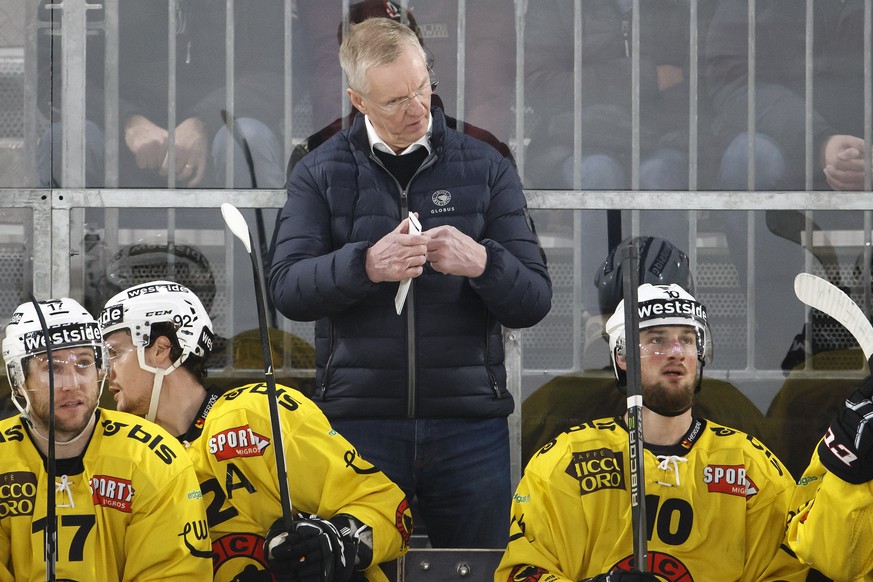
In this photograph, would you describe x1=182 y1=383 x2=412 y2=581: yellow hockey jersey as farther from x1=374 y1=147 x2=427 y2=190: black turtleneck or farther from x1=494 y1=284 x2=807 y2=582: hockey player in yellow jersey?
x1=374 y1=147 x2=427 y2=190: black turtleneck

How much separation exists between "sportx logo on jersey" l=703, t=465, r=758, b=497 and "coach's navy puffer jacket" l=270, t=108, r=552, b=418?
624mm

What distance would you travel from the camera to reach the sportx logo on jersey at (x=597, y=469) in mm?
3434

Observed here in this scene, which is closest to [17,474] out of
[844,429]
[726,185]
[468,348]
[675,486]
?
[468,348]

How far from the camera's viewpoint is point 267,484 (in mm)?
3457

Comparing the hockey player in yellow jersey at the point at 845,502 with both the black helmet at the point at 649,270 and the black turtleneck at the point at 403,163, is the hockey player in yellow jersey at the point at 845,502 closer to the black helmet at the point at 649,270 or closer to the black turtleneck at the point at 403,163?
the black helmet at the point at 649,270

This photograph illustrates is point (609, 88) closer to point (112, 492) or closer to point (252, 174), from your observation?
point (252, 174)

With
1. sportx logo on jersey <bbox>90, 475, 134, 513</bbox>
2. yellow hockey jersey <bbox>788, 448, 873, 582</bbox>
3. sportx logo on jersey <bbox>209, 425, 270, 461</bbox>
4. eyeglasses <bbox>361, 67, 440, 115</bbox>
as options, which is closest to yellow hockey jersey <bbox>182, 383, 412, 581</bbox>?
sportx logo on jersey <bbox>209, 425, 270, 461</bbox>

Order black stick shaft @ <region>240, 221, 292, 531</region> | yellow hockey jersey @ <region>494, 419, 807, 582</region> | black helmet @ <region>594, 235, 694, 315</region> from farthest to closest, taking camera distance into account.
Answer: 1. black helmet @ <region>594, 235, 694, 315</region>
2. yellow hockey jersey @ <region>494, 419, 807, 582</region>
3. black stick shaft @ <region>240, 221, 292, 531</region>

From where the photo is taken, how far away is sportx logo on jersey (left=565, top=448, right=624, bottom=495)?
343 cm

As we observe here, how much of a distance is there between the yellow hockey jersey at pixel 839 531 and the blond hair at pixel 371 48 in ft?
5.31

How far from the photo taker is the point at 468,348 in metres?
3.66

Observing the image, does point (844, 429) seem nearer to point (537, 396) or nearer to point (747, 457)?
point (747, 457)

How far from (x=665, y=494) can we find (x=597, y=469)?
0.64ft

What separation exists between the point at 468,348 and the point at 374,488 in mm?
494
